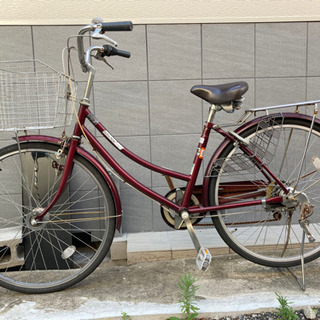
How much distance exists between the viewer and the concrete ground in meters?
2.08

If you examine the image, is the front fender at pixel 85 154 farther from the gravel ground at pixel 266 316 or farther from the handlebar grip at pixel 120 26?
the gravel ground at pixel 266 316

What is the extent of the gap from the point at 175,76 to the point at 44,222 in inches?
69.3

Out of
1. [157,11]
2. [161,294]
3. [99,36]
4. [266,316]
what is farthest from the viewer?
[157,11]

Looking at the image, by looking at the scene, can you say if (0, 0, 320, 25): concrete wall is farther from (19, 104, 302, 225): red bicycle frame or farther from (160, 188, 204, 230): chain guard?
(160, 188, 204, 230): chain guard

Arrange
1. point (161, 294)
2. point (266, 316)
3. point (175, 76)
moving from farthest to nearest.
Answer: point (175, 76) < point (161, 294) < point (266, 316)

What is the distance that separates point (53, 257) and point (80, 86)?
153 cm

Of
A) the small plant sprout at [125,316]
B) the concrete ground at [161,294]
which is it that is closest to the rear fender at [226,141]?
the concrete ground at [161,294]

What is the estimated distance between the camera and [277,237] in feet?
9.86

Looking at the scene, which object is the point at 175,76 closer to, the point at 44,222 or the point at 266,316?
the point at 44,222

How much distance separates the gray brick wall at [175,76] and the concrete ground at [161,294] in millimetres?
819

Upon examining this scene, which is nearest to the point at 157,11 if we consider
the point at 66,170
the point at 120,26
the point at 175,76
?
the point at 175,76

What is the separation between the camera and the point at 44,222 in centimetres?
225

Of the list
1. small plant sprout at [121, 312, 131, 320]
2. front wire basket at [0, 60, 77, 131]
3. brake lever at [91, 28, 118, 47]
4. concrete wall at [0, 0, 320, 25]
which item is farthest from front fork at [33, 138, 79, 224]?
concrete wall at [0, 0, 320, 25]

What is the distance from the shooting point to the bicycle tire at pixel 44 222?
2.26 meters
